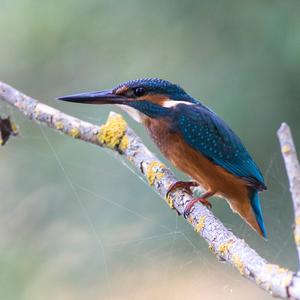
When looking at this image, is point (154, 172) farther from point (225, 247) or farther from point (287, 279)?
point (287, 279)

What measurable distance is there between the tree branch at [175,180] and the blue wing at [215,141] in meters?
0.14

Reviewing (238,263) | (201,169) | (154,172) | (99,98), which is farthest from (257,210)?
(238,263)

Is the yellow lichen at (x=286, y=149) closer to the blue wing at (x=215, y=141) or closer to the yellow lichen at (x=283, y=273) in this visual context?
the yellow lichen at (x=283, y=273)

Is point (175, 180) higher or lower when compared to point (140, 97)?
lower

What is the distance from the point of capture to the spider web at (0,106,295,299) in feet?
8.00

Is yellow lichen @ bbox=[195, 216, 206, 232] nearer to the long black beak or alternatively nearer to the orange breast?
the orange breast

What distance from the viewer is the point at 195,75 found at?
8.87ft

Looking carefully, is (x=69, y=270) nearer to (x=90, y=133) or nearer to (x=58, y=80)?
(x=90, y=133)

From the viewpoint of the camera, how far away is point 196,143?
6.82 ft

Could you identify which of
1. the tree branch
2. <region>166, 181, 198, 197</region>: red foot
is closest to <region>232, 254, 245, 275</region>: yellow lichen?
the tree branch

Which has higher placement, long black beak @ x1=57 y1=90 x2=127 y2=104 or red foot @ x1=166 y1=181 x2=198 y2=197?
long black beak @ x1=57 y1=90 x2=127 y2=104

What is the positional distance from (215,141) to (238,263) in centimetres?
85

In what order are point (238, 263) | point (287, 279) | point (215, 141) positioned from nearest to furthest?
point (287, 279) < point (238, 263) < point (215, 141)

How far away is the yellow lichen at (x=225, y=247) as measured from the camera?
4.64 feet
